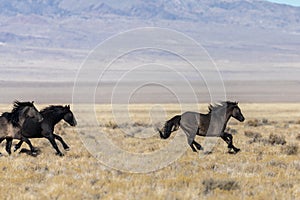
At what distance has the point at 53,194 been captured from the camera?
9070mm

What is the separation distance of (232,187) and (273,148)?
23.9 feet

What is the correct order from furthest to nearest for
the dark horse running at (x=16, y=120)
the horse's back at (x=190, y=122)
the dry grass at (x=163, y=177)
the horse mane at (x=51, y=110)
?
1. the horse's back at (x=190, y=122)
2. the horse mane at (x=51, y=110)
3. the dark horse running at (x=16, y=120)
4. the dry grass at (x=163, y=177)

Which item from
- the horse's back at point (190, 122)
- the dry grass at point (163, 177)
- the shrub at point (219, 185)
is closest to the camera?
the dry grass at point (163, 177)

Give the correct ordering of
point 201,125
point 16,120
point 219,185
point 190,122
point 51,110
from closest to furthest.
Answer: point 219,185, point 16,120, point 51,110, point 190,122, point 201,125

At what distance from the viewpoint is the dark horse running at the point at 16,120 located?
13891 mm

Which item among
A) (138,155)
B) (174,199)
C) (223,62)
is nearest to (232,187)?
(174,199)

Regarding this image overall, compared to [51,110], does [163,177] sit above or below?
below

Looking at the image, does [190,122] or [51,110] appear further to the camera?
[190,122]

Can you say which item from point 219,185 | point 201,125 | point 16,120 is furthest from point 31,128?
point 219,185

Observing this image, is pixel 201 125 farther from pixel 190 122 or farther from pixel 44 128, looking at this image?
pixel 44 128

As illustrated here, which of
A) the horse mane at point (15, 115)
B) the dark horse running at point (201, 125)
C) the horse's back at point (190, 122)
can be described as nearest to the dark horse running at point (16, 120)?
the horse mane at point (15, 115)

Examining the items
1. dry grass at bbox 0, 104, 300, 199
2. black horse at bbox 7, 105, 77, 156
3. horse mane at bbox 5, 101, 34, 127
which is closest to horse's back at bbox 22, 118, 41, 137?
black horse at bbox 7, 105, 77, 156

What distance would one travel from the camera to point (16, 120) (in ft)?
46.0

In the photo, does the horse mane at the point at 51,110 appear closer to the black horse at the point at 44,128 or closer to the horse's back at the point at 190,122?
the black horse at the point at 44,128
